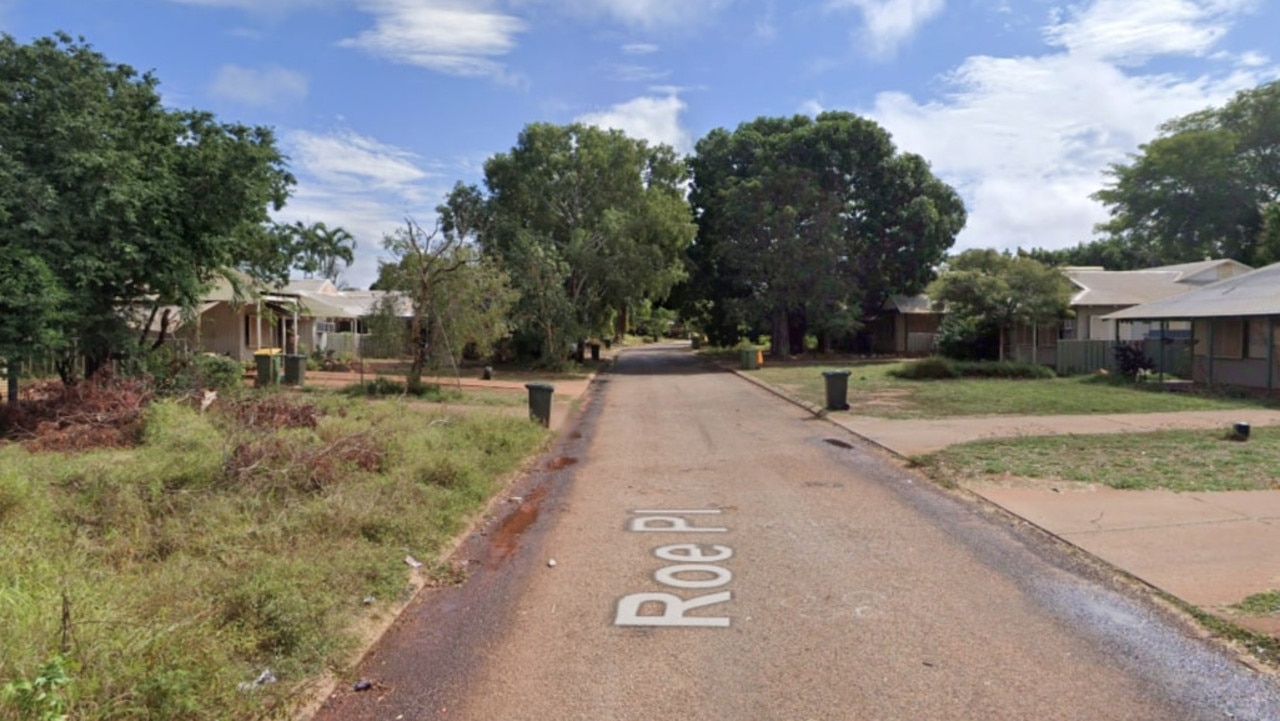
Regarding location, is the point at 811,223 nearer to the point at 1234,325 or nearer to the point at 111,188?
the point at 1234,325

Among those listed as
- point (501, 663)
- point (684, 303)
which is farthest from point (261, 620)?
point (684, 303)

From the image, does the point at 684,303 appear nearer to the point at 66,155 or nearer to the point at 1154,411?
the point at 1154,411

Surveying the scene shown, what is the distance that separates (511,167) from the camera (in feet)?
120

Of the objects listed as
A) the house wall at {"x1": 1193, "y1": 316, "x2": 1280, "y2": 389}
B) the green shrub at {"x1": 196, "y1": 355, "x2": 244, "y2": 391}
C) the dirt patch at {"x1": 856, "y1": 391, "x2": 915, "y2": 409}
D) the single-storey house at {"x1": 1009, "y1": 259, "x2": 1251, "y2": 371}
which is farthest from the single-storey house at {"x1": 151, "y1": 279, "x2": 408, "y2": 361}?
the house wall at {"x1": 1193, "y1": 316, "x2": 1280, "y2": 389}

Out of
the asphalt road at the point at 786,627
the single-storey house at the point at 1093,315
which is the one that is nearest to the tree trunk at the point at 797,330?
the single-storey house at the point at 1093,315

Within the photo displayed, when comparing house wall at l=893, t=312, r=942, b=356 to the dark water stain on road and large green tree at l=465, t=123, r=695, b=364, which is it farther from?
the dark water stain on road

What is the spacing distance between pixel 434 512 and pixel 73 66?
11318mm

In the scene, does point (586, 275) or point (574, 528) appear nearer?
point (574, 528)

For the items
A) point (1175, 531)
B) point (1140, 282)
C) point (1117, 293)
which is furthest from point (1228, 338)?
point (1175, 531)

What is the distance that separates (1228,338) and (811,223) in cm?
1914

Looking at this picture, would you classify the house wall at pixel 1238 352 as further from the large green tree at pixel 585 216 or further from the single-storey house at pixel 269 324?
the single-storey house at pixel 269 324

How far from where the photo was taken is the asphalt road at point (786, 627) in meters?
4.06

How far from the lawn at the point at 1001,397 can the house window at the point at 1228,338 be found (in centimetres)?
237

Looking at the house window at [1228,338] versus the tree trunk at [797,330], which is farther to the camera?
the tree trunk at [797,330]
